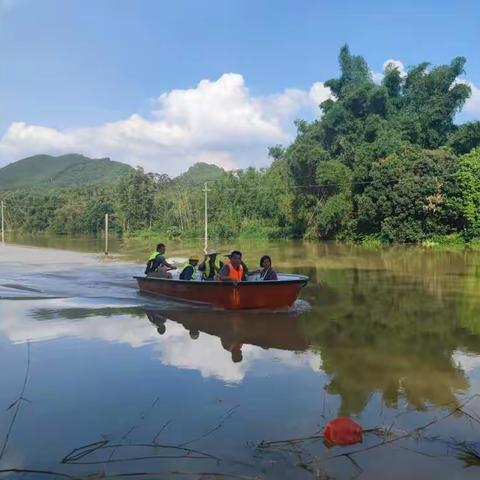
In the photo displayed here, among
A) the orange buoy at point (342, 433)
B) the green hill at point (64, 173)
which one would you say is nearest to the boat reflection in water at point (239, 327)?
the orange buoy at point (342, 433)

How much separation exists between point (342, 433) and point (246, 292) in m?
6.19

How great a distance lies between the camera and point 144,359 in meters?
7.77

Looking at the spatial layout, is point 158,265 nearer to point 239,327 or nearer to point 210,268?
point 210,268

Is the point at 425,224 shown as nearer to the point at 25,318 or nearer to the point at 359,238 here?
the point at 359,238

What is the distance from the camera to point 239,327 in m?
10.0

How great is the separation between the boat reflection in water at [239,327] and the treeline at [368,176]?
79.3ft

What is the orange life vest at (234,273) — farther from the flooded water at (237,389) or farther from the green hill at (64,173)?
the green hill at (64,173)

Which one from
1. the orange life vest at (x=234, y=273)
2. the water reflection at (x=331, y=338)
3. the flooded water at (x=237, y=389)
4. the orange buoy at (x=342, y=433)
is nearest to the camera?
the flooded water at (x=237, y=389)

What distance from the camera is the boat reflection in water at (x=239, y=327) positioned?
878 centimetres

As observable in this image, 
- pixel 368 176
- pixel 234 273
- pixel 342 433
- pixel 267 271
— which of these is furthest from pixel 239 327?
pixel 368 176

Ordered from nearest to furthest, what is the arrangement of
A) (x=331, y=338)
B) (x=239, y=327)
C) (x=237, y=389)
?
(x=237, y=389) → (x=331, y=338) → (x=239, y=327)

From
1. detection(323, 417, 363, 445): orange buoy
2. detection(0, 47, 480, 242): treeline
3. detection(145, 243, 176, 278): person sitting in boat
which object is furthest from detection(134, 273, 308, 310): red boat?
detection(0, 47, 480, 242): treeline

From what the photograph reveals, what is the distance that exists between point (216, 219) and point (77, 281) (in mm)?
39244

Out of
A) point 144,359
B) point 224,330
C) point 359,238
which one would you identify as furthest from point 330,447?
point 359,238
